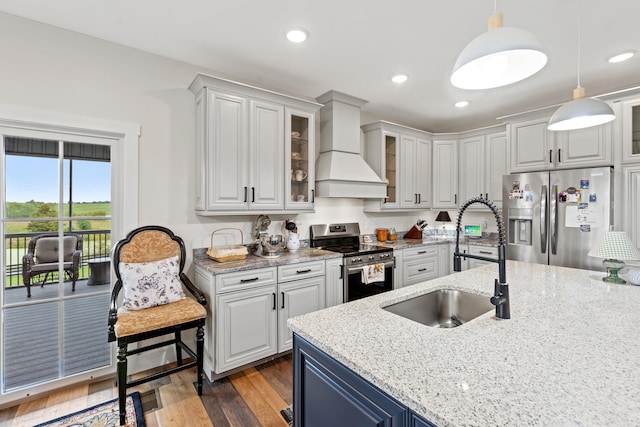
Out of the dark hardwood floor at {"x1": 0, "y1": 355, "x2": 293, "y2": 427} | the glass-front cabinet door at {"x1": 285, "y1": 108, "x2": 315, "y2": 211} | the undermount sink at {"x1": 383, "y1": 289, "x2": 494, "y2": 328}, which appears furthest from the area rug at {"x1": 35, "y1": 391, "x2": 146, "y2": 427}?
the glass-front cabinet door at {"x1": 285, "y1": 108, "x2": 315, "y2": 211}

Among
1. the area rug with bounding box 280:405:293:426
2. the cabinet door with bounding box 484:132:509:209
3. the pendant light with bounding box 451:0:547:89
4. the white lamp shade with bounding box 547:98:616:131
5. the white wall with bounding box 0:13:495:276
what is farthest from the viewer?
the cabinet door with bounding box 484:132:509:209

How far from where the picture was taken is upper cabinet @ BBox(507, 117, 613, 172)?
2.96 m

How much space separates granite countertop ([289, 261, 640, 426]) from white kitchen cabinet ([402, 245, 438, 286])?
83.4 inches

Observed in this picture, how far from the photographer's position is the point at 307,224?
11.6 feet

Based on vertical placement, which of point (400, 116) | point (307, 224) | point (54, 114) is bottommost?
point (307, 224)

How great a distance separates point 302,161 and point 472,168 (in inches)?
99.7

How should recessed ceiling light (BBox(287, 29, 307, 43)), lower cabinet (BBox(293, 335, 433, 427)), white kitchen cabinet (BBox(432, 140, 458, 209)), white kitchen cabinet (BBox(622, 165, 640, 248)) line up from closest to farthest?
lower cabinet (BBox(293, 335, 433, 427)) < recessed ceiling light (BBox(287, 29, 307, 43)) < white kitchen cabinet (BBox(622, 165, 640, 248)) < white kitchen cabinet (BBox(432, 140, 458, 209))

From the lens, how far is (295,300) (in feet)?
8.90

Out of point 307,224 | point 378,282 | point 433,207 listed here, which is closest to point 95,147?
point 307,224

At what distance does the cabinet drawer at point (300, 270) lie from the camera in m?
2.63

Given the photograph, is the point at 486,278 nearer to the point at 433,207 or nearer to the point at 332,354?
the point at 332,354

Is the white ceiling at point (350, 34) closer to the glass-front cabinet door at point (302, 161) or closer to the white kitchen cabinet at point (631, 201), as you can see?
the glass-front cabinet door at point (302, 161)

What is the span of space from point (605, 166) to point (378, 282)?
246 cm

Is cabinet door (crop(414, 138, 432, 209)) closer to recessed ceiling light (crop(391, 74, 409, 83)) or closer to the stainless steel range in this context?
the stainless steel range
